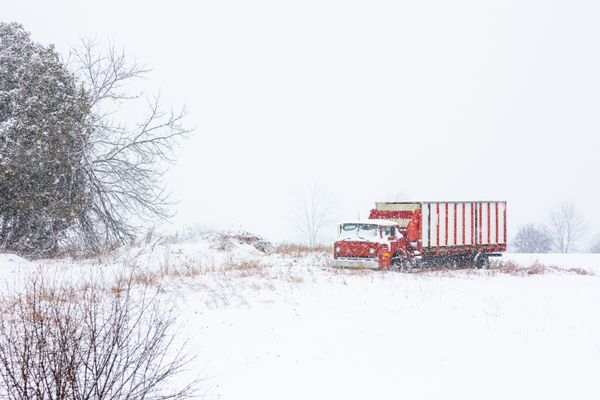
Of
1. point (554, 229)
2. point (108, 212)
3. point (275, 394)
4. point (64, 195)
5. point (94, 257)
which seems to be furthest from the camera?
point (554, 229)

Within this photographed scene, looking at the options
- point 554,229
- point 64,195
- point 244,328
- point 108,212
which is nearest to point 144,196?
point 108,212

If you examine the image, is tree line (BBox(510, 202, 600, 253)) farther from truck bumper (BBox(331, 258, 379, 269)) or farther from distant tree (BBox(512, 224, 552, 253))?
truck bumper (BBox(331, 258, 379, 269))

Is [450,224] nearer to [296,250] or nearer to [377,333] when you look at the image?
[296,250]

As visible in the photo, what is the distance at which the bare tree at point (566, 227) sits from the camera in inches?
3244

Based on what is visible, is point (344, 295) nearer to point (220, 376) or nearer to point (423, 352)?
point (423, 352)

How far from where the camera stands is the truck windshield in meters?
21.4

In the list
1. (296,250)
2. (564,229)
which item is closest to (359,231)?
(296,250)

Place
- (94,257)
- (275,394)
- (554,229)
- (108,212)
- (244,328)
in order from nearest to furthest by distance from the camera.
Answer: (275,394)
(244,328)
(94,257)
(108,212)
(554,229)

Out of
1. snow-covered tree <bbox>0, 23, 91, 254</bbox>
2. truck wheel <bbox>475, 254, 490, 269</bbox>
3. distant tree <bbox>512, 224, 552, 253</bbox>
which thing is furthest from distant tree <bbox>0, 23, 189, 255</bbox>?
distant tree <bbox>512, 224, 552, 253</bbox>

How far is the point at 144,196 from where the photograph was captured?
2469 centimetres

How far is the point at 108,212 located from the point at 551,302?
17.8 m

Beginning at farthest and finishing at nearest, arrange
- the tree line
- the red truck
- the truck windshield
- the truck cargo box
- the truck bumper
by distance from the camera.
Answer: the tree line, the truck cargo box, the truck windshield, the red truck, the truck bumper

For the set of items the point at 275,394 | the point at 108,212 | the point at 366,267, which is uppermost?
the point at 108,212

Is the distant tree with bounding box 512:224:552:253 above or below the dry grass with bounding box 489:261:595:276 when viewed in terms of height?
above
